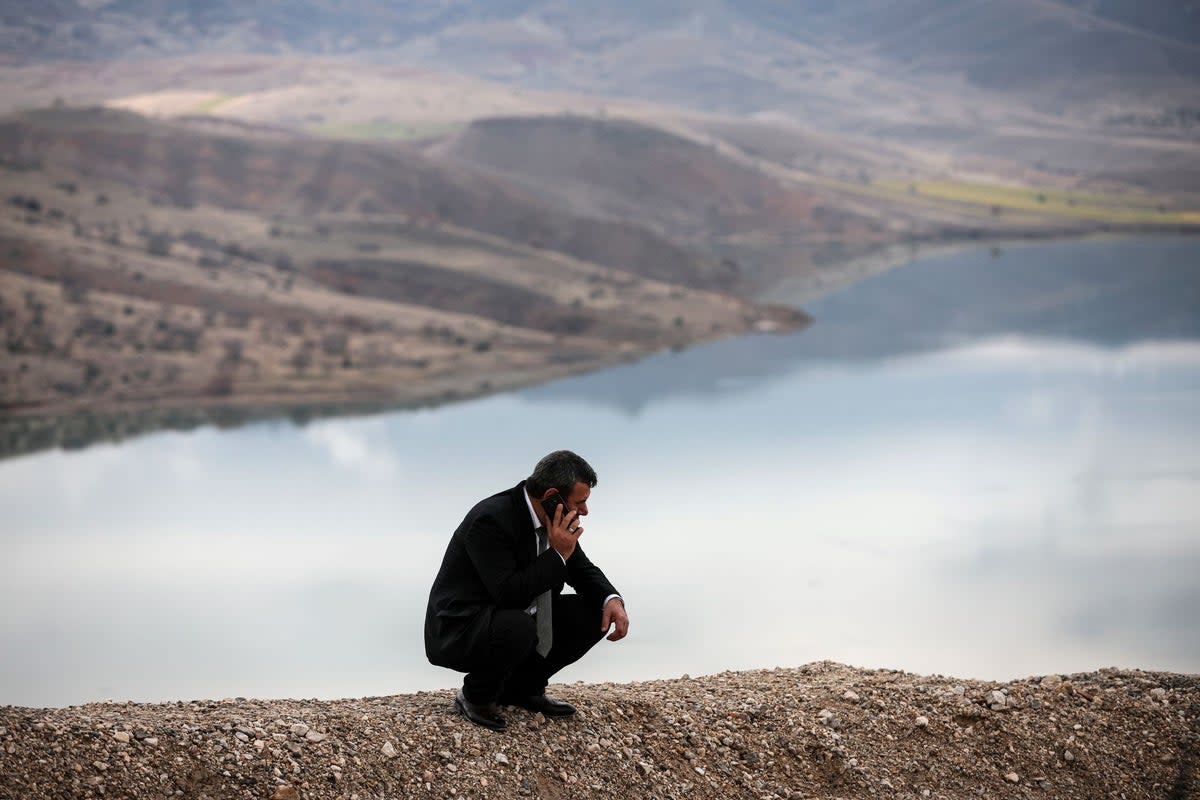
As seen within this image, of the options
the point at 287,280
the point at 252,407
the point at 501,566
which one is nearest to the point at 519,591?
the point at 501,566

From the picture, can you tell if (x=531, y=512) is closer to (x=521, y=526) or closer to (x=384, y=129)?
(x=521, y=526)

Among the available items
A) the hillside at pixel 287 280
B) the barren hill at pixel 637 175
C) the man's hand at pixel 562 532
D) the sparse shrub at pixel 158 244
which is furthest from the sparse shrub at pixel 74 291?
the man's hand at pixel 562 532

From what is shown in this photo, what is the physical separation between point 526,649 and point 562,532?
40 cm

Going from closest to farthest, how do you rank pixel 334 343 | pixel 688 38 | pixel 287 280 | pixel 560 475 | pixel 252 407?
pixel 560 475, pixel 252 407, pixel 334 343, pixel 287 280, pixel 688 38

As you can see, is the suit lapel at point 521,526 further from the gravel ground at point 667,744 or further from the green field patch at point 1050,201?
the green field patch at point 1050,201

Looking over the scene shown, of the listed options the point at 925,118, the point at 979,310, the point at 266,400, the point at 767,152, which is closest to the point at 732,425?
the point at 266,400

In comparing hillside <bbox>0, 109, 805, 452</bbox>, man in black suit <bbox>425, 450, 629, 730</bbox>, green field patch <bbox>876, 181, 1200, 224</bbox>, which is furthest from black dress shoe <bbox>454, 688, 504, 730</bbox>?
green field patch <bbox>876, 181, 1200, 224</bbox>

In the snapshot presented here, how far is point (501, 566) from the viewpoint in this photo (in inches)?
182

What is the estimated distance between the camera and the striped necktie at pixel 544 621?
4.72 metres

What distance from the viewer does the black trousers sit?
4.65 meters

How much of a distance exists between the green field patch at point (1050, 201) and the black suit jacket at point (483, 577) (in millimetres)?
50208

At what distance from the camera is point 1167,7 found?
242ft

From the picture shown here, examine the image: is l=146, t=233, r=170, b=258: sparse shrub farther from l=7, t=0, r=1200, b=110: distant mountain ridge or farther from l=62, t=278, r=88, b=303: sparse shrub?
l=7, t=0, r=1200, b=110: distant mountain ridge

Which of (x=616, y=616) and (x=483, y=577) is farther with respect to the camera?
(x=616, y=616)
